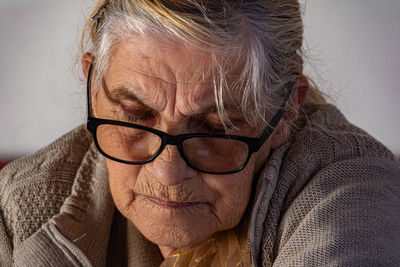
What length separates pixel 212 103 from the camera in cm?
118

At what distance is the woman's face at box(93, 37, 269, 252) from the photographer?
1.17 m

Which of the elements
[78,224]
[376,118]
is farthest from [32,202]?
[376,118]

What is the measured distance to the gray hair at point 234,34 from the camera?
1141 mm

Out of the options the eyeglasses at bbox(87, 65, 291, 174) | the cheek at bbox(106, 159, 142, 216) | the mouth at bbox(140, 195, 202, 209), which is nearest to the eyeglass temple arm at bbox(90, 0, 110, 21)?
the eyeglasses at bbox(87, 65, 291, 174)

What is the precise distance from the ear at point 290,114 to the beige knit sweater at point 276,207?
29 mm

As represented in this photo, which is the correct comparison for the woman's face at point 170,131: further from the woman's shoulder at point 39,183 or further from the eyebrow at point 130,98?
the woman's shoulder at point 39,183

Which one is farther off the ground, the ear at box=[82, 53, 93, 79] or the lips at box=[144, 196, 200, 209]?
the ear at box=[82, 53, 93, 79]

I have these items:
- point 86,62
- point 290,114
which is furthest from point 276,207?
point 86,62

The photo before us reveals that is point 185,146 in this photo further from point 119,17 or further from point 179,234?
point 119,17

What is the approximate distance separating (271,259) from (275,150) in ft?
0.96

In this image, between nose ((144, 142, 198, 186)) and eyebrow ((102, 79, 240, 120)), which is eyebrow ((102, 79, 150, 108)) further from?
nose ((144, 142, 198, 186))

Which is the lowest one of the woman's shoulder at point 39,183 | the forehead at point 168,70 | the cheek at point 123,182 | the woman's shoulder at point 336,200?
the woman's shoulder at point 39,183

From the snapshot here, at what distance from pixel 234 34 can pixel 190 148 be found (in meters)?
0.28

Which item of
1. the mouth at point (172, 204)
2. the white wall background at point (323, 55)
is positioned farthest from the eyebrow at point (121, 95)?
the white wall background at point (323, 55)
